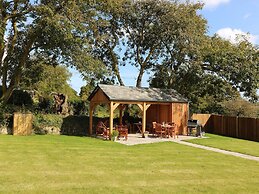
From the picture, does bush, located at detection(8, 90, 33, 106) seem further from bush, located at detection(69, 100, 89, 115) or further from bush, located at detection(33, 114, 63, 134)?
bush, located at detection(33, 114, 63, 134)

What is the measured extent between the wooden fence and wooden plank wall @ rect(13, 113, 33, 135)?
15091mm

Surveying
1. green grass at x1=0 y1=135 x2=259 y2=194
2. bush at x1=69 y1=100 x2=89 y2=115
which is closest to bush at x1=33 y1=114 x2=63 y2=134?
green grass at x1=0 y1=135 x2=259 y2=194

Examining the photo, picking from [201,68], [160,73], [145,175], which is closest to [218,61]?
[201,68]

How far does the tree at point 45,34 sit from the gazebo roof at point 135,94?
1804 millimetres

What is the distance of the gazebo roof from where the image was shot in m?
20.8

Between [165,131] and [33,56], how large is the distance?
1186 cm

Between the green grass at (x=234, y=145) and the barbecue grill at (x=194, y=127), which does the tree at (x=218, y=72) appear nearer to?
the barbecue grill at (x=194, y=127)

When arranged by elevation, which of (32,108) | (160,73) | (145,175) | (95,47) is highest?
(95,47)

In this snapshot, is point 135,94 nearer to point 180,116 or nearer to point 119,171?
point 180,116

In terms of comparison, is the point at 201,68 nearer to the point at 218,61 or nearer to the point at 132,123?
the point at 218,61

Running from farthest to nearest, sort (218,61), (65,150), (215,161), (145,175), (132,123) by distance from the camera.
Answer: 1. (218,61)
2. (132,123)
3. (65,150)
4. (215,161)
5. (145,175)

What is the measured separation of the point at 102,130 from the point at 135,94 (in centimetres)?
340

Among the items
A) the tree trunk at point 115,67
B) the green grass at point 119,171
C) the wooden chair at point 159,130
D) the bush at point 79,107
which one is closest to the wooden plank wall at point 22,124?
the green grass at point 119,171

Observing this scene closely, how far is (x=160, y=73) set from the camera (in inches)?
1177
